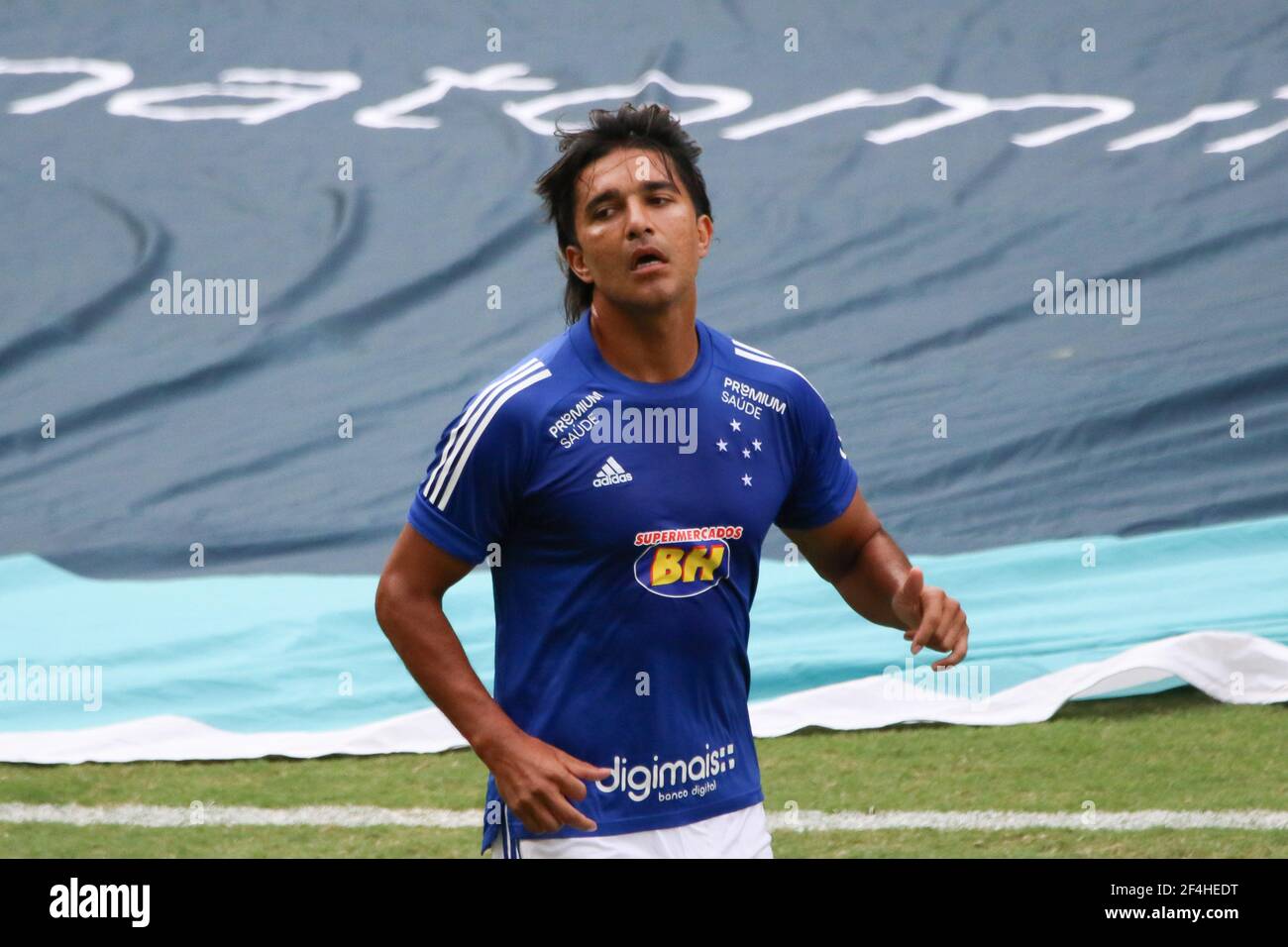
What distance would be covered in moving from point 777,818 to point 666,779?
265 cm

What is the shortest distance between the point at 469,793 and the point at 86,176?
3568mm

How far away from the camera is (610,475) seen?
2.39 m

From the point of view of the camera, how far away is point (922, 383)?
6.84m

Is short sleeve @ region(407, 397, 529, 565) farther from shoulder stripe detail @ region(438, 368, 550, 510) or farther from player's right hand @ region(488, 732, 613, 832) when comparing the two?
player's right hand @ region(488, 732, 613, 832)

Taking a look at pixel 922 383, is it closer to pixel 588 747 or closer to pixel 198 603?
pixel 198 603

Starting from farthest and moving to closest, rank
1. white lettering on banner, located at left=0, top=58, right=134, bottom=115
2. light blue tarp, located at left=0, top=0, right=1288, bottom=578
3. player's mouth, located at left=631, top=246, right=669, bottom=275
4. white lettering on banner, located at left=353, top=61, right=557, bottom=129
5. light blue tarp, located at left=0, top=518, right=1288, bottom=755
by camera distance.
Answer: white lettering on banner, located at left=353, top=61, right=557, bottom=129, white lettering on banner, located at left=0, top=58, right=134, bottom=115, light blue tarp, located at left=0, top=0, right=1288, bottom=578, light blue tarp, located at left=0, top=518, right=1288, bottom=755, player's mouth, located at left=631, top=246, right=669, bottom=275

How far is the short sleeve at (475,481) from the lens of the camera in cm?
238

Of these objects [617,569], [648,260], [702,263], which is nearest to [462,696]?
[617,569]

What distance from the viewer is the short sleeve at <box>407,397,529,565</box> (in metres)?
2.38

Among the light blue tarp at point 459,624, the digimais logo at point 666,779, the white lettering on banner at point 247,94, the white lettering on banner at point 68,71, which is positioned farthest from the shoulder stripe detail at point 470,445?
the white lettering on banner at point 68,71

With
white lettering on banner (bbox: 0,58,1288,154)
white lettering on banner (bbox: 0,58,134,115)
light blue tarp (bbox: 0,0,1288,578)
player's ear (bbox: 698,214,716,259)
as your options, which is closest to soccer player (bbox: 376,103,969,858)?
player's ear (bbox: 698,214,716,259)

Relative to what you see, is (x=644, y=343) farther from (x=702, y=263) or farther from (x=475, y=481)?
(x=702, y=263)

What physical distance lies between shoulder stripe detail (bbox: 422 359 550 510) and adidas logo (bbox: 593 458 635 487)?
0.18 meters

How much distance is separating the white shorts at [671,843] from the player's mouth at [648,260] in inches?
32.8
